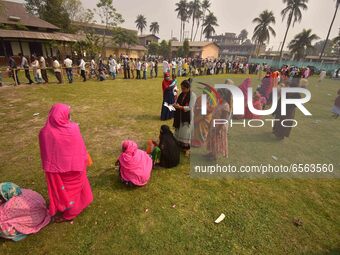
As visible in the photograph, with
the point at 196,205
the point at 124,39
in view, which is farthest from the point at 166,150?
the point at 124,39

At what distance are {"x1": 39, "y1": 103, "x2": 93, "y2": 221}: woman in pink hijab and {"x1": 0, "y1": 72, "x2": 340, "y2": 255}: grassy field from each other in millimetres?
359

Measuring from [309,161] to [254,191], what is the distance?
1.84 m

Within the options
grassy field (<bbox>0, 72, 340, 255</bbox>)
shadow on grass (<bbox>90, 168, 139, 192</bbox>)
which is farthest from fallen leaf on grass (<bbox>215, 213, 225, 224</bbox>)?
shadow on grass (<bbox>90, 168, 139, 192</bbox>)

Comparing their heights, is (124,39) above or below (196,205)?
above

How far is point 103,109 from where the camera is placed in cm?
Answer: 824

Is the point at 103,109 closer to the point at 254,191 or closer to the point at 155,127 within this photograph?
the point at 155,127

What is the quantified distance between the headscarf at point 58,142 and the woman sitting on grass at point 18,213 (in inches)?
21.9

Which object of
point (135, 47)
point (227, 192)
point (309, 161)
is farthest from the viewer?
point (135, 47)

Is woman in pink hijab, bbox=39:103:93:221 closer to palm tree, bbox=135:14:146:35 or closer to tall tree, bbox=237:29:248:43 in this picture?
palm tree, bbox=135:14:146:35

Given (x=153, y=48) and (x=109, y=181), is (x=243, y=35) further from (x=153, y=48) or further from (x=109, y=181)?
(x=109, y=181)

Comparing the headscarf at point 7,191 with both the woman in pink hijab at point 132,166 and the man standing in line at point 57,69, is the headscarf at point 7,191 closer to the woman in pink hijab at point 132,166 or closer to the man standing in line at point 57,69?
the woman in pink hijab at point 132,166

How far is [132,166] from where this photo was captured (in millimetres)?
3570

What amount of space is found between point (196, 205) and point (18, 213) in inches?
99.6

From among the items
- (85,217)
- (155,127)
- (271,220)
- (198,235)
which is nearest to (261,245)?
(271,220)
